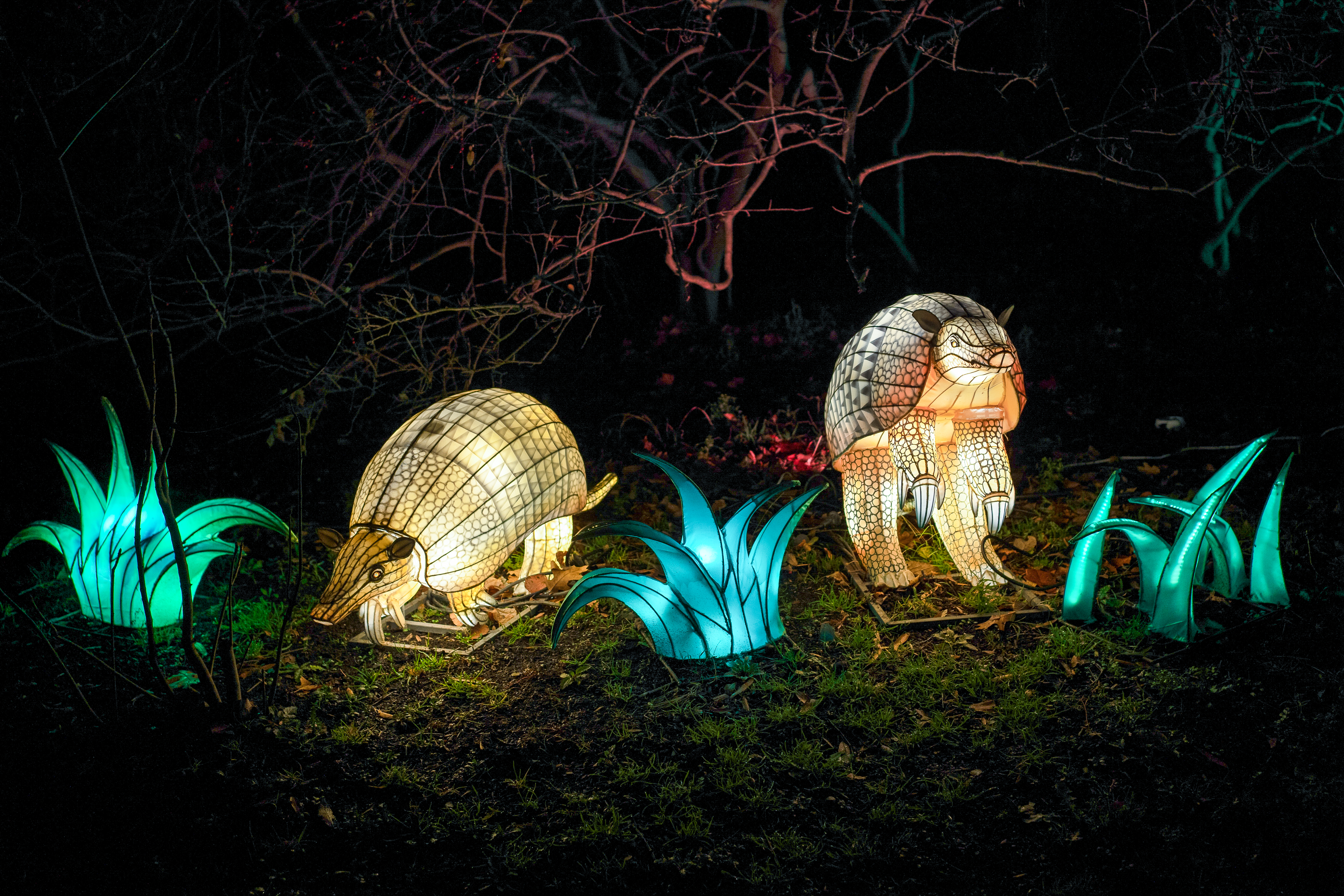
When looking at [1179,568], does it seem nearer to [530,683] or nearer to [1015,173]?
[530,683]

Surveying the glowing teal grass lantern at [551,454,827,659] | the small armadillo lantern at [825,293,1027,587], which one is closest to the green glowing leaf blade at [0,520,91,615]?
the glowing teal grass lantern at [551,454,827,659]

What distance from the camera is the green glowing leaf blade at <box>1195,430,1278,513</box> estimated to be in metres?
4.04

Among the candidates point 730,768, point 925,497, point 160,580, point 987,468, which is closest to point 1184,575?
point 987,468

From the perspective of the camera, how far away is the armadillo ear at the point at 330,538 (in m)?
5.09

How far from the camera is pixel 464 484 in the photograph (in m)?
4.28

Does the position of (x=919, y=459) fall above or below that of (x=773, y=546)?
above

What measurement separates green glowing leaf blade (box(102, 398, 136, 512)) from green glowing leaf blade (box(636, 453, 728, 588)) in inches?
110

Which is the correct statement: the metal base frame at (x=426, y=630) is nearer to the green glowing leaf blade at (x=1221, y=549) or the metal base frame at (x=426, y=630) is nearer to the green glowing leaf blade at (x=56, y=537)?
the green glowing leaf blade at (x=56, y=537)

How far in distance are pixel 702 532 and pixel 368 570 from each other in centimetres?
154

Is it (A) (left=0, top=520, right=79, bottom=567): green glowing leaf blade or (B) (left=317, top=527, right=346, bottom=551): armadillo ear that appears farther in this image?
(B) (left=317, top=527, right=346, bottom=551): armadillo ear

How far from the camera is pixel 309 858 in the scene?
10.5ft

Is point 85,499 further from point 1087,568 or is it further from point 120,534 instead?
point 1087,568

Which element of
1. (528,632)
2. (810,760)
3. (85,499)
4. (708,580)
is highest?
(85,499)

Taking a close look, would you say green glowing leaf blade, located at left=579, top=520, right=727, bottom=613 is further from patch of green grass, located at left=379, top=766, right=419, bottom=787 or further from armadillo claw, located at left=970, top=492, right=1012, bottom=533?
armadillo claw, located at left=970, top=492, right=1012, bottom=533
